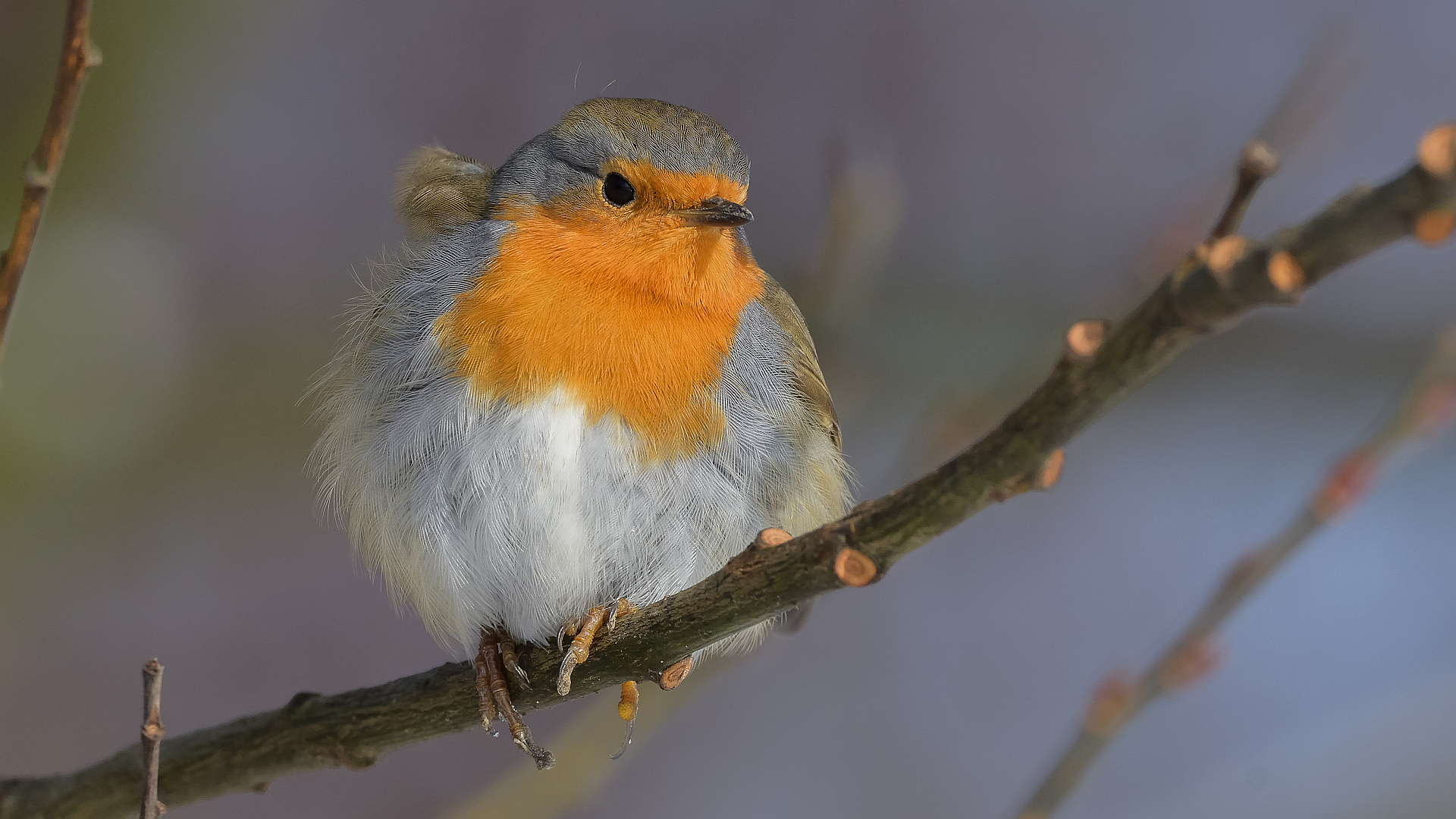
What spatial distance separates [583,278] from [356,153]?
1.39 m

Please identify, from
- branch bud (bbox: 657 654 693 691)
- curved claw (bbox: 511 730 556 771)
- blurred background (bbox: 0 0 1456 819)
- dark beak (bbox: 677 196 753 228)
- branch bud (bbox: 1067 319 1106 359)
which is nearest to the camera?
branch bud (bbox: 1067 319 1106 359)

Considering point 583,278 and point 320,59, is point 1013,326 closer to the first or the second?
point 583,278

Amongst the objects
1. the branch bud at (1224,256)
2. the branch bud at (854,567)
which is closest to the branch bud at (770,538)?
the branch bud at (854,567)

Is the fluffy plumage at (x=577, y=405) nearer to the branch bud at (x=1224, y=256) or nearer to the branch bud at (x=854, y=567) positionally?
the branch bud at (x=854, y=567)

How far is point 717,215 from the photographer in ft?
5.65

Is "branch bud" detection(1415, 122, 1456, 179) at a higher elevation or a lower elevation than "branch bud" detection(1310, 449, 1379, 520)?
lower

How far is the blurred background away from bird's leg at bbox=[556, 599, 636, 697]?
925mm

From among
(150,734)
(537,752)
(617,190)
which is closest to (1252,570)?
(537,752)

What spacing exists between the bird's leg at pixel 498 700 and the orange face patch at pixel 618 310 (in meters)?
0.37

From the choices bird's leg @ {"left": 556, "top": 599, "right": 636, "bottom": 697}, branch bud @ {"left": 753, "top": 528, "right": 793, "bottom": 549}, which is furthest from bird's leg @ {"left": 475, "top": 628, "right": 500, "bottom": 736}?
branch bud @ {"left": 753, "top": 528, "right": 793, "bottom": 549}

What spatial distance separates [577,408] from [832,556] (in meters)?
0.68

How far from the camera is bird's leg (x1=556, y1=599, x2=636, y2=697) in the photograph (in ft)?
4.82

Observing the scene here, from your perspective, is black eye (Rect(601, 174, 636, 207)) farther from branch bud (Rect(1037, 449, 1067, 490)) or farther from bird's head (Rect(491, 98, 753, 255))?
branch bud (Rect(1037, 449, 1067, 490))

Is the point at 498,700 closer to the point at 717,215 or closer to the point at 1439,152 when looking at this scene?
the point at 717,215
